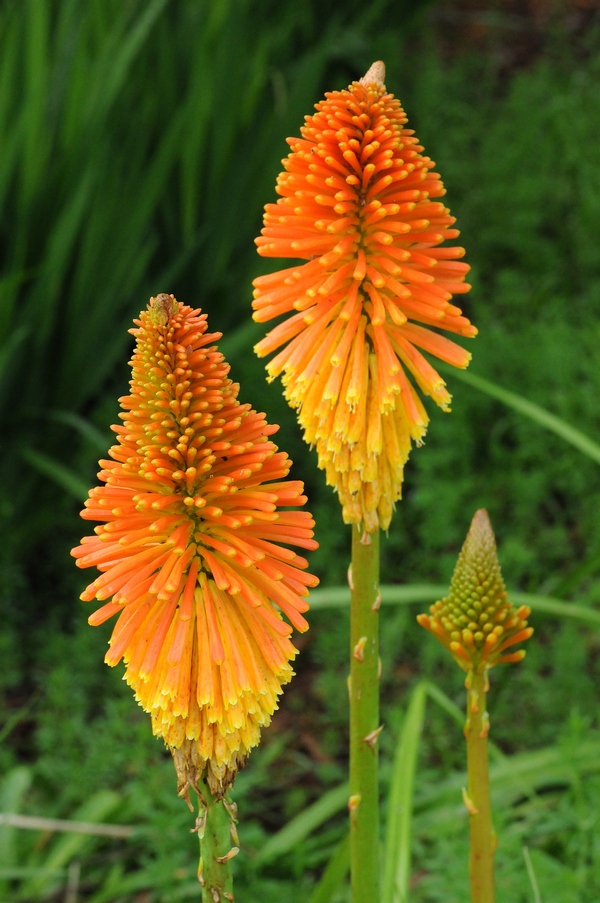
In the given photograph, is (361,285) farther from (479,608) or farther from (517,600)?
(517,600)

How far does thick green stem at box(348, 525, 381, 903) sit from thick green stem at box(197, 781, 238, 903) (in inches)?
11.6

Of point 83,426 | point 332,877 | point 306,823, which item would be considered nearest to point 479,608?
point 332,877

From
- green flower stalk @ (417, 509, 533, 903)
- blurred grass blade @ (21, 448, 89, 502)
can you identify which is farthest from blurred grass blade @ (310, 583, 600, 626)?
blurred grass blade @ (21, 448, 89, 502)

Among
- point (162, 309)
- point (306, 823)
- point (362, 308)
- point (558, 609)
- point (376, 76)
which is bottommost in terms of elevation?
point (306, 823)

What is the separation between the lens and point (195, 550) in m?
1.47

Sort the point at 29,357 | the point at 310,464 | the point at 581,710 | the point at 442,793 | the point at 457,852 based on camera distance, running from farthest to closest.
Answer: the point at 310,464
the point at 29,357
the point at 581,710
the point at 442,793
the point at 457,852

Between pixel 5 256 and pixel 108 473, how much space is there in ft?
9.59

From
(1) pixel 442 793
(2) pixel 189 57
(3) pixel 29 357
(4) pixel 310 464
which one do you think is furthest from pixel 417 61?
(1) pixel 442 793

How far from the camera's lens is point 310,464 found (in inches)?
181

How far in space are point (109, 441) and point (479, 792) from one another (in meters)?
2.71

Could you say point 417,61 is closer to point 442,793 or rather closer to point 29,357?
point 29,357

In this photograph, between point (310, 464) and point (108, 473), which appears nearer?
point (108, 473)

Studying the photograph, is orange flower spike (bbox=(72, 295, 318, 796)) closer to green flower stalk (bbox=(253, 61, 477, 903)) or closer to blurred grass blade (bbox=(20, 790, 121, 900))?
green flower stalk (bbox=(253, 61, 477, 903))

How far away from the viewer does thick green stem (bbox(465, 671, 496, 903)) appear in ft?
5.35
